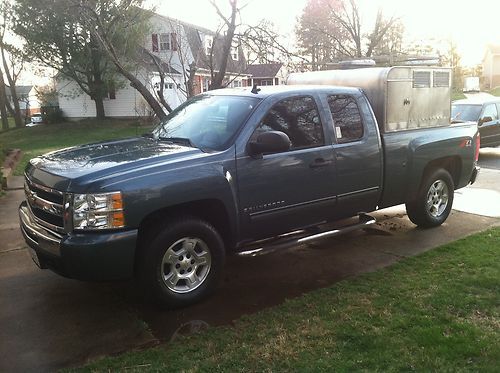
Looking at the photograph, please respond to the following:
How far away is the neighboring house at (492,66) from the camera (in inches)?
2384

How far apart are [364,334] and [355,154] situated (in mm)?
2244

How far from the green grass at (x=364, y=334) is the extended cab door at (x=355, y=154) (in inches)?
38.0

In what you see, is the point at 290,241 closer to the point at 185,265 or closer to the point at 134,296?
the point at 185,265

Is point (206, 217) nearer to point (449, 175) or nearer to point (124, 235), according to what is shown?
point (124, 235)

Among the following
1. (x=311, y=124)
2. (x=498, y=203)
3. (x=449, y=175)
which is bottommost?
(x=498, y=203)

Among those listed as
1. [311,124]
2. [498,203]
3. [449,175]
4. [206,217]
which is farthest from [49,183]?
[498,203]

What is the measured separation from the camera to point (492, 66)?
62.2 meters

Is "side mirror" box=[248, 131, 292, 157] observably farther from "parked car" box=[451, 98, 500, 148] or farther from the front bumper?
"parked car" box=[451, 98, 500, 148]

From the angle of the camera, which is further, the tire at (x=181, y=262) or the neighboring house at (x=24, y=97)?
the neighboring house at (x=24, y=97)

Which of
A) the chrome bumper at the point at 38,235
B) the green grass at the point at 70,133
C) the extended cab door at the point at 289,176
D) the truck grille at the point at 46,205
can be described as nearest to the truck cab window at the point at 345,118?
the extended cab door at the point at 289,176

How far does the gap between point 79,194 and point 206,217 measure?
1.20m

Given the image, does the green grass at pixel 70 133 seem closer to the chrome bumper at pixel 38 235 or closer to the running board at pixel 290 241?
the chrome bumper at pixel 38 235

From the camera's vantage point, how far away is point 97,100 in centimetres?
3244

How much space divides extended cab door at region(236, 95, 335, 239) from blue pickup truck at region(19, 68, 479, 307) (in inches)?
0.5
